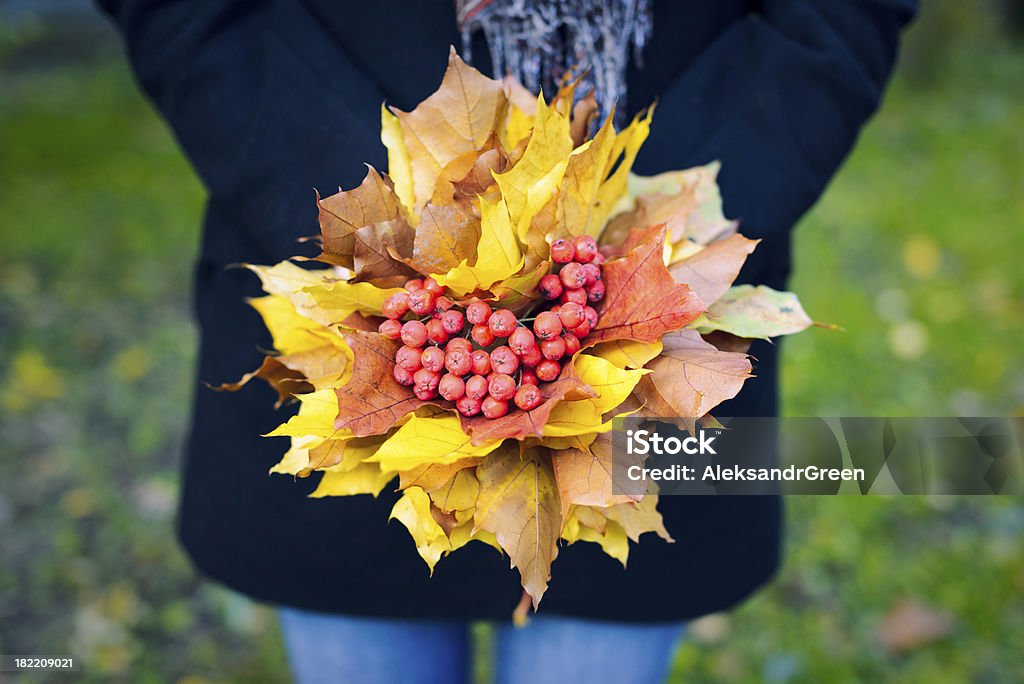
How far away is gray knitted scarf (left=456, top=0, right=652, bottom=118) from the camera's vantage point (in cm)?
87

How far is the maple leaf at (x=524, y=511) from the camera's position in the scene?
0.67 metres

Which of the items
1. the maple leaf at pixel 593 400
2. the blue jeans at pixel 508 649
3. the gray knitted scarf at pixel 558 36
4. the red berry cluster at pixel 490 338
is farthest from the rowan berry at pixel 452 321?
the blue jeans at pixel 508 649

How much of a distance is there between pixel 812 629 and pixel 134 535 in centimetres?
165

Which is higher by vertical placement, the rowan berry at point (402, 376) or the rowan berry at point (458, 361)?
the rowan berry at point (458, 361)

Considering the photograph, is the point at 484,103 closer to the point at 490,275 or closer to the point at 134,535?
the point at 490,275

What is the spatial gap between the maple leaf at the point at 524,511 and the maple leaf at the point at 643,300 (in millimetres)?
119

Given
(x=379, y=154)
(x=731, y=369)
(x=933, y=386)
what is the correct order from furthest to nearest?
(x=933, y=386) → (x=379, y=154) → (x=731, y=369)

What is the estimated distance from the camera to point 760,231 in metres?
0.94

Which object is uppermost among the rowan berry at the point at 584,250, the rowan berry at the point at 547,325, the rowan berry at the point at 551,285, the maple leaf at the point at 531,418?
the rowan berry at the point at 584,250

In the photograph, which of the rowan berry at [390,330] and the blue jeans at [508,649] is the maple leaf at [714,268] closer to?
the rowan berry at [390,330]

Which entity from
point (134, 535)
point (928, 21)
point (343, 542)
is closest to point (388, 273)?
point (343, 542)

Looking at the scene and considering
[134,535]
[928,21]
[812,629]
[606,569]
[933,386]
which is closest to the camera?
[606,569]

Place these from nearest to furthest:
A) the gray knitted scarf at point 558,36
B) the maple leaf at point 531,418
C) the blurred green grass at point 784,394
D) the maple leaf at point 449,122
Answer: the maple leaf at point 531,418 < the maple leaf at point 449,122 < the gray knitted scarf at point 558,36 < the blurred green grass at point 784,394

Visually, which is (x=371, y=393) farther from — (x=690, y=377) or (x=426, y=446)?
(x=690, y=377)
